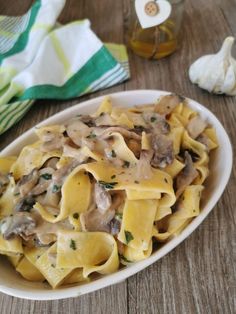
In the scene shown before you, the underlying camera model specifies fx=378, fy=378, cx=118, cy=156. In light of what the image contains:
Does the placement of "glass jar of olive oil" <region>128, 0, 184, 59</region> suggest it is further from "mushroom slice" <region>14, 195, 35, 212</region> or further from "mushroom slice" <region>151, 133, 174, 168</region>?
"mushroom slice" <region>14, 195, 35, 212</region>

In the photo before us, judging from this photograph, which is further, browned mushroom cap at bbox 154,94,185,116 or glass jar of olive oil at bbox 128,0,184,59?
glass jar of olive oil at bbox 128,0,184,59

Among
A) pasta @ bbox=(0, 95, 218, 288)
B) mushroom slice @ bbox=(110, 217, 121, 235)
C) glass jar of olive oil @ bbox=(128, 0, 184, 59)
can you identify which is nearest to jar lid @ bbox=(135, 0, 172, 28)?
glass jar of olive oil @ bbox=(128, 0, 184, 59)

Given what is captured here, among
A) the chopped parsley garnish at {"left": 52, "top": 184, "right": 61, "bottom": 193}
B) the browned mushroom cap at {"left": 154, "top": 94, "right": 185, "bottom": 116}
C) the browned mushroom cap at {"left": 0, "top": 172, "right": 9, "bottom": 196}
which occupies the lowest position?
the browned mushroom cap at {"left": 154, "top": 94, "right": 185, "bottom": 116}

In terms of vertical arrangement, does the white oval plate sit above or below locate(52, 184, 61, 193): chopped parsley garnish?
below

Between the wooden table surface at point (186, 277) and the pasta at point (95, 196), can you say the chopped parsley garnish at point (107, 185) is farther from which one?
the wooden table surface at point (186, 277)

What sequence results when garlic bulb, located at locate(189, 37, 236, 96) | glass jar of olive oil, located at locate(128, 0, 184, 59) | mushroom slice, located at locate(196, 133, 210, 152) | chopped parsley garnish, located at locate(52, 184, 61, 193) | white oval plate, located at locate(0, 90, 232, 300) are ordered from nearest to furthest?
white oval plate, located at locate(0, 90, 232, 300)
chopped parsley garnish, located at locate(52, 184, 61, 193)
mushroom slice, located at locate(196, 133, 210, 152)
garlic bulb, located at locate(189, 37, 236, 96)
glass jar of olive oil, located at locate(128, 0, 184, 59)

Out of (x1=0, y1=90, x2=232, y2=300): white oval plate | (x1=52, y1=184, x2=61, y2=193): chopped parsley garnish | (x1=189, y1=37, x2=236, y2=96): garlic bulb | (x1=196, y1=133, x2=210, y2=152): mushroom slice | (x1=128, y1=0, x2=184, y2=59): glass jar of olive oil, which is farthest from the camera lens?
(x1=128, y1=0, x2=184, y2=59): glass jar of olive oil

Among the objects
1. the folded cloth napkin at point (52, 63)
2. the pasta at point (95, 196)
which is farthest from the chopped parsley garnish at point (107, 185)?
the folded cloth napkin at point (52, 63)
